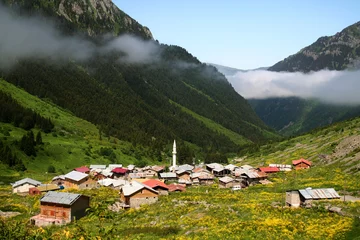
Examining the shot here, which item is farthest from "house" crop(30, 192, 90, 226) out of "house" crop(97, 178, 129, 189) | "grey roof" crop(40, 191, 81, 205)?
"house" crop(97, 178, 129, 189)

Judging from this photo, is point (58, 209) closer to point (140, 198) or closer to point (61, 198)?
point (61, 198)

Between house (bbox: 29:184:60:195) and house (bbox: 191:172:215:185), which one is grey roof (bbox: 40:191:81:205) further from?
house (bbox: 191:172:215:185)

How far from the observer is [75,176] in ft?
320

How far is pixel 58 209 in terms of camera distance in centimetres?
5750

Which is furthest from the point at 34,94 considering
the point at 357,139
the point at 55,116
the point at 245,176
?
the point at 357,139

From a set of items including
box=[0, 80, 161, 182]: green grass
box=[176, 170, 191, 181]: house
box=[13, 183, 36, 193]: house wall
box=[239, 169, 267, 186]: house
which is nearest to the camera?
box=[13, 183, 36, 193]: house wall

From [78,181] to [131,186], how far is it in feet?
102

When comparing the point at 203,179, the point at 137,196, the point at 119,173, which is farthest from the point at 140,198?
the point at 119,173

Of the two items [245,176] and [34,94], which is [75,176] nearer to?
[245,176]

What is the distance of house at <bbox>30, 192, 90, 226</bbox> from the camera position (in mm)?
56031

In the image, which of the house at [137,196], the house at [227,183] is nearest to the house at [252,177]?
the house at [227,183]

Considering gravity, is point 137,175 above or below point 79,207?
below

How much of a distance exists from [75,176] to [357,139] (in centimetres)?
8469

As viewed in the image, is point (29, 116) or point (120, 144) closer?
point (29, 116)
